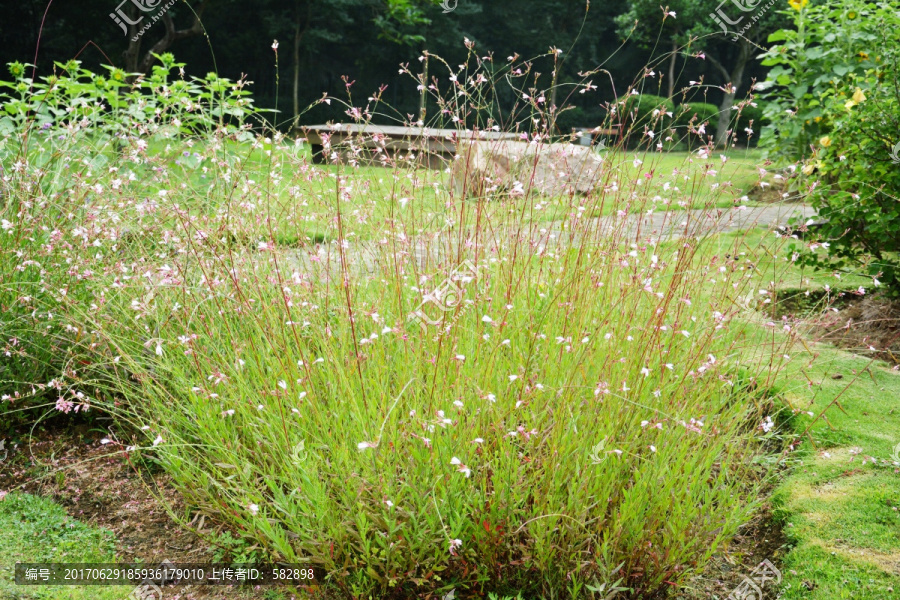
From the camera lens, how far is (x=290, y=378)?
91.1 inches

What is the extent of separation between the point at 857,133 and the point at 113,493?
14.0 feet

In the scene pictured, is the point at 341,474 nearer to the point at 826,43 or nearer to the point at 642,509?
the point at 642,509

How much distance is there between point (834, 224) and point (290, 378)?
3361mm

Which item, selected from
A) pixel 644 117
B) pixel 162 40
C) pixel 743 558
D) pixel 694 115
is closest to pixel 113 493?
pixel 743 558

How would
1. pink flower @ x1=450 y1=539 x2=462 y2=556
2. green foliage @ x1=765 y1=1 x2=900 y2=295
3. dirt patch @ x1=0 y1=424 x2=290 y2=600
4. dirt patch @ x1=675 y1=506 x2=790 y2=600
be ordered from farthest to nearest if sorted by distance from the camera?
green foliage @ x1=765 y1=1 x2=900 y2=295 < dirt patch @ x1=0 y1=424 x2=290 y2=600 < dirt patch @ x1=675 y1=506 x2=790 y2=600 < pink flower @ x1=450 y1=539 x2=462 y2=556

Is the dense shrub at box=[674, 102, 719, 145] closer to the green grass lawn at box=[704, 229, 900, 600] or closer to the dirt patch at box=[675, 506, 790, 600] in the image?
the green grass lawn at box=[704, 229, 900, 600]

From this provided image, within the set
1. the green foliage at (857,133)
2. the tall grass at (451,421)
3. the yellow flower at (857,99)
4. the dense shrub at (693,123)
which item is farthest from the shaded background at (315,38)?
the yellow flower at (857,99)

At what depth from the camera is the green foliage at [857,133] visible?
12.8ft

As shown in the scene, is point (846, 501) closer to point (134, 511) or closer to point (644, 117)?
point (644, 117)

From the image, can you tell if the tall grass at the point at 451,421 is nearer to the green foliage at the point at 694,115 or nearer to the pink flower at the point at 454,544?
the pink flower at the point at 454,544

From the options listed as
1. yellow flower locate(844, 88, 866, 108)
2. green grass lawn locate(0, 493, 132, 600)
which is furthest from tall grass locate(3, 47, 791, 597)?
yellow flower locate(844, 88, 866, 108)

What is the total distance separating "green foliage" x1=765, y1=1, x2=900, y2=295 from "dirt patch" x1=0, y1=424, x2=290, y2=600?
2.80m

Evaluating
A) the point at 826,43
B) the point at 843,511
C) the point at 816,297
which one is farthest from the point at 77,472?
the point at 826,43

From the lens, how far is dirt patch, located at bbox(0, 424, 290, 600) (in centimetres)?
235
